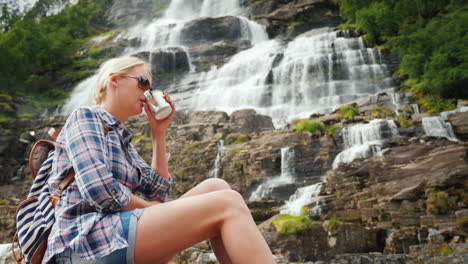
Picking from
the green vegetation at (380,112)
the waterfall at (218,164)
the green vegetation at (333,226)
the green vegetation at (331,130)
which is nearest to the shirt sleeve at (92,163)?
the green vegetation at (333,226)

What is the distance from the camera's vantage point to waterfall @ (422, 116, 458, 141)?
1218 centimetres

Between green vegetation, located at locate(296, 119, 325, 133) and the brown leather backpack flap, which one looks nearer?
the brown leather backpack flap

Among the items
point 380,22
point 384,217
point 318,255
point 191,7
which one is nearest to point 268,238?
point 318,255

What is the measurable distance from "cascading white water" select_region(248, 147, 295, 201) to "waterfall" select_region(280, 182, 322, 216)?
39.4 inches

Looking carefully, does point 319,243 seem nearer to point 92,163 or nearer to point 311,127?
point 92,163

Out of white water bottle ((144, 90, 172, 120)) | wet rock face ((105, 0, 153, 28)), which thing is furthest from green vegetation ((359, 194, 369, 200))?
wet rock face ((105, 0, 153, 28))

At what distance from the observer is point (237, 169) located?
41.8 ft

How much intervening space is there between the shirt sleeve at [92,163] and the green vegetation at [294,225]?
5.66 metres

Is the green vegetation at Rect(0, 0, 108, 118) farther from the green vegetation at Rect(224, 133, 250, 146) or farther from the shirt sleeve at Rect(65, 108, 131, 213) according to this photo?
the shirt sleeve at Rect(65, 108, 131, 213)

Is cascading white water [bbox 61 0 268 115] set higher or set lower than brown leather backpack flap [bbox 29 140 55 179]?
lower

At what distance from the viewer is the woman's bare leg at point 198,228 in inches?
64.6

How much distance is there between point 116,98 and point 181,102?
22.3m

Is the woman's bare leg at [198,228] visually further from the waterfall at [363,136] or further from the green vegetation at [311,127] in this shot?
the green vegetation at [311,127]

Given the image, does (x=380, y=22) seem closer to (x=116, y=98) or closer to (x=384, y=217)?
(x=384, y=217)
